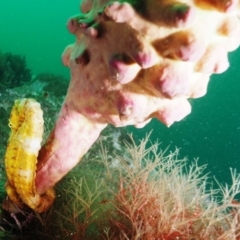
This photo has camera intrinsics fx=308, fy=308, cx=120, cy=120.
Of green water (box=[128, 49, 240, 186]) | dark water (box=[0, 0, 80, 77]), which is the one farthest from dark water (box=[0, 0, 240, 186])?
dark water (box=[0, 0, 80, 77])

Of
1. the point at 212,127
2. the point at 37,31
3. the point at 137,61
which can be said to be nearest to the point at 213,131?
the point at 212,127

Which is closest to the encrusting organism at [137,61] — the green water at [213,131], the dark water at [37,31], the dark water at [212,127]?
the dark water at [212,127]

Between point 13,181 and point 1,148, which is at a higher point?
point 13,181

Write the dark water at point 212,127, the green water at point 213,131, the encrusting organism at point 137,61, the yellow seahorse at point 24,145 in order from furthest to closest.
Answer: the dark water at point 212,127 → the green water at point 213,131 → the yellow seahorse at point 24,145 → the encrusting organism at point 137,61

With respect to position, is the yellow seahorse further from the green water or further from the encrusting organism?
the green water

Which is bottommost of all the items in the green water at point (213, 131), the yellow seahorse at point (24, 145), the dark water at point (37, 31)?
the green water at point (213, 131)


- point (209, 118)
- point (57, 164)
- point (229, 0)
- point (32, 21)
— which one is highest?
point (229, 0)

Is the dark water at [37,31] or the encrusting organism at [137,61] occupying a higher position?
the encrusting organism at [137,61]

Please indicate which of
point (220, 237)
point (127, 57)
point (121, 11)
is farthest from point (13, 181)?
point (220, 237)

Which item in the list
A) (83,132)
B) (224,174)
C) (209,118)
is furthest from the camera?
(209,118)

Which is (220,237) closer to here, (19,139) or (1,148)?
(19,139)

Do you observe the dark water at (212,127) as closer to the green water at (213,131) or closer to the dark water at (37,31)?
the green water at (213,131)
